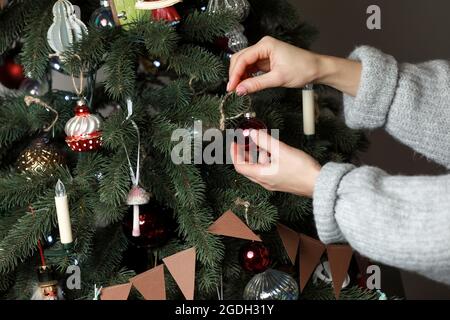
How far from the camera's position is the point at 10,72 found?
1.10 meters

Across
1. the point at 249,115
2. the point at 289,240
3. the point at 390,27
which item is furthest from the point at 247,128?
the point at 390,27

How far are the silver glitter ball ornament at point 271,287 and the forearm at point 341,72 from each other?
33cm

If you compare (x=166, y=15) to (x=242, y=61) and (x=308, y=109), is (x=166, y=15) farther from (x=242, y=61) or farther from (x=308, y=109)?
(x=308, y=109)

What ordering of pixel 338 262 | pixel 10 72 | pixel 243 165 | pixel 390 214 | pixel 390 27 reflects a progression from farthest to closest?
pixel 390 27 → pixel 10 72 → pixel 338 262 → pixel 243 165 → pixel 390 214

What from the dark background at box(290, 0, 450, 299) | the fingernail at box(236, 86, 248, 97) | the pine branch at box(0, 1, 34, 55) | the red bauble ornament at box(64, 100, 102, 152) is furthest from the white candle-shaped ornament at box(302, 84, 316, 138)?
the dark background at box(290, 0, 450, 299)

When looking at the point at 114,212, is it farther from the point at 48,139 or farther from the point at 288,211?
the point at 288,211

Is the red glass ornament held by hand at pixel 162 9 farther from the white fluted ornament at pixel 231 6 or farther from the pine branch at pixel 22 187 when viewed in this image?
the pine branch at pixel 22 187

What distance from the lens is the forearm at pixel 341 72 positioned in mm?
887

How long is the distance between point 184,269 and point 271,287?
153 millimetres

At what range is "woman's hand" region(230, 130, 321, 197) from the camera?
0.75m

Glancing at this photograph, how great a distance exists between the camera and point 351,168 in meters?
0.73

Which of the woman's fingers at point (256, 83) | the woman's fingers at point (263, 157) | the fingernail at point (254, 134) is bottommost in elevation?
the woman's fingers at point (263, 157)

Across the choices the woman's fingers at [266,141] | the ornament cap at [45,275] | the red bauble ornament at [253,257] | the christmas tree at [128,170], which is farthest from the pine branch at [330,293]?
the ornament cap at [45,275]

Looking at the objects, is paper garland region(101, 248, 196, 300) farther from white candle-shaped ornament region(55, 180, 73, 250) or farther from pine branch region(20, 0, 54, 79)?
pine branch region(20, 0, 54, 79)
